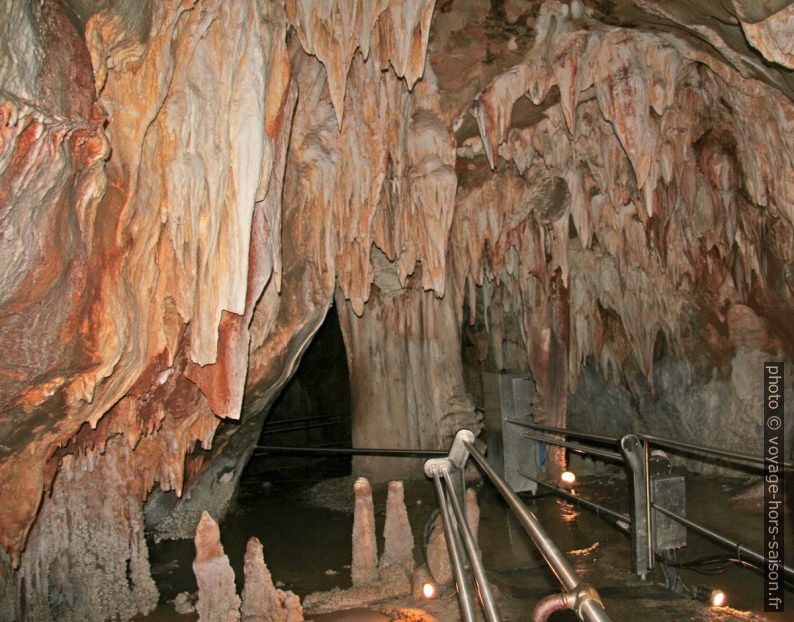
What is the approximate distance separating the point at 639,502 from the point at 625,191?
17.3 feet

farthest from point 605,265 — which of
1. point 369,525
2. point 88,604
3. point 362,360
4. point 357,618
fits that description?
point 88,604

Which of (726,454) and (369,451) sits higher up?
(726,454)

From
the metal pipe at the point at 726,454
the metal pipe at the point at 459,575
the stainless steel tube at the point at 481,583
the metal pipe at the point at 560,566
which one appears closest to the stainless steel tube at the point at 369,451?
the metal pipe at the point at 726,454

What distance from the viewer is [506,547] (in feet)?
22.0

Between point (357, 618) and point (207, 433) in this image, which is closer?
point (357, 618)

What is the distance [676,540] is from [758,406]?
621cm

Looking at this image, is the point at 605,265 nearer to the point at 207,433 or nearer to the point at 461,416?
the point at 461,416

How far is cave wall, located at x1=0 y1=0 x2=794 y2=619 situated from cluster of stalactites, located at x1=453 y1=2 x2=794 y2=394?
34 millimetres

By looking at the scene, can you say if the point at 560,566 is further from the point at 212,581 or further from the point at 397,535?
the point at 397,535

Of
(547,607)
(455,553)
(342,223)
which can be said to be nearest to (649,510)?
(455,553)

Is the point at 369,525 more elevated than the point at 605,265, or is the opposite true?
the point at 605,265

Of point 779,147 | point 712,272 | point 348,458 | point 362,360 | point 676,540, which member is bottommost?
point 348,458

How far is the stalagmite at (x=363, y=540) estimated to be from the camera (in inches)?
225

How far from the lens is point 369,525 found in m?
5.77
